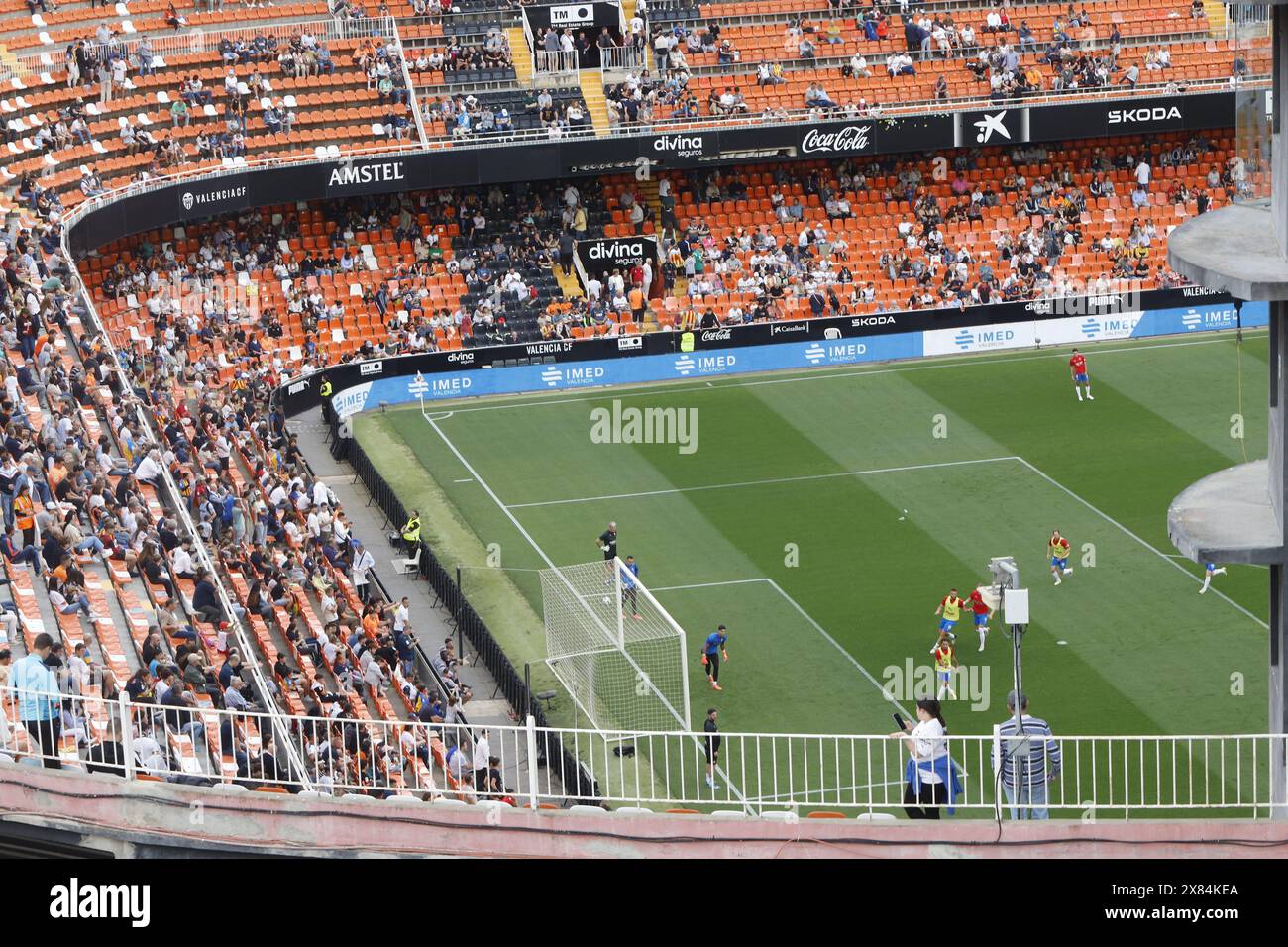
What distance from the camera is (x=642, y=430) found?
1879 inches

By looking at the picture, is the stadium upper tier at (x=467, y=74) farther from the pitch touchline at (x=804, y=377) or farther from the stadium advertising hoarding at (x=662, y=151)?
the pitch touchline at (x=804, y=377)

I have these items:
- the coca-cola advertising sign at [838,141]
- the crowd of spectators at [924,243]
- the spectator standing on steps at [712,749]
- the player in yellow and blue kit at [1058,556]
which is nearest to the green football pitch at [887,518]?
the player in yellow and blue kit at [1058,556]

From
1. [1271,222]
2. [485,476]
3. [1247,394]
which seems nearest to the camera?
[1271,222]

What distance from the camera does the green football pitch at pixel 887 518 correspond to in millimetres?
32375

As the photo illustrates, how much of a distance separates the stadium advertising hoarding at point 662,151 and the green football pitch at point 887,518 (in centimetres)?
681

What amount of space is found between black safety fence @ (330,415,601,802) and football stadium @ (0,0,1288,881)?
0.17m

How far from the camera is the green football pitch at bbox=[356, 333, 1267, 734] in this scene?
32.4 metres

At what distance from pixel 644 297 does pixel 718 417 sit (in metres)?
7.25

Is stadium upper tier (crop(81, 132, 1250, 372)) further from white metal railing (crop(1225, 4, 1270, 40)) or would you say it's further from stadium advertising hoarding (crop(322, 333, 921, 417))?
white metal railing (crop(1225, 4, 1270, 40))

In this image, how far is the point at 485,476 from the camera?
147 ft

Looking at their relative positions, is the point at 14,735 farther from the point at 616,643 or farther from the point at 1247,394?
the point at 1247,394

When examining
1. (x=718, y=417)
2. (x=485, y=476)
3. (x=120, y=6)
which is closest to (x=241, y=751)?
(x=485, y=476)

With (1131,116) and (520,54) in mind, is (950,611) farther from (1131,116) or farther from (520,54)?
(520,54)

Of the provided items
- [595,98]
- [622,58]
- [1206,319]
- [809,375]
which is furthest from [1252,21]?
[622,58]
